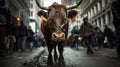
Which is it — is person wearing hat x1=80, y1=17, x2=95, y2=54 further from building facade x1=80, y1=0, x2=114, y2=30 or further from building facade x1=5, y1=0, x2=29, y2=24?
building facade x1=80, y1=0, x2=114, y2=30

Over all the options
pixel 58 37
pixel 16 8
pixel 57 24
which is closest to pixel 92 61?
pixel 57 24

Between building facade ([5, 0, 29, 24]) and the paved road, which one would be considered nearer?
the paved road

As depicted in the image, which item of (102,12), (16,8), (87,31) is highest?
(16,8)

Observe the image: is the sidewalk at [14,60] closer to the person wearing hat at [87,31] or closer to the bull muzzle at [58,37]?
the bull muzzle at [58,37]

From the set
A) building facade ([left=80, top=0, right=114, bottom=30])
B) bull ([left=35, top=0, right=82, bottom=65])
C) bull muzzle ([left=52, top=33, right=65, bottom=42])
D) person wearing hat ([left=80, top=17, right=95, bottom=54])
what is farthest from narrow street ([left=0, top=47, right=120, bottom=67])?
building facade ([left=80, top=0, right=114, bottom=30])

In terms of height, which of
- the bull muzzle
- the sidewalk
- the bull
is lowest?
the sidewalk

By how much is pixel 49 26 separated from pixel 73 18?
1160 millimetres

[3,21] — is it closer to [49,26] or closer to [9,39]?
[49,26]

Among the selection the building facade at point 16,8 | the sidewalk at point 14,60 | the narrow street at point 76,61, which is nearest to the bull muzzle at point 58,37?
the narrow street at point 76,61

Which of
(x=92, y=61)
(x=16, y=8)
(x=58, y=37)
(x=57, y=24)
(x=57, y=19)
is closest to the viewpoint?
(x=58, y=37)

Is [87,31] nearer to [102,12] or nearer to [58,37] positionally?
[58,37]

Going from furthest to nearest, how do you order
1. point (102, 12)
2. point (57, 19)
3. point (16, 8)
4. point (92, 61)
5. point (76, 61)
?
point (102, 12) → point (16, 8) → point (76, 61) → point (92, 61) → point (57, 19)

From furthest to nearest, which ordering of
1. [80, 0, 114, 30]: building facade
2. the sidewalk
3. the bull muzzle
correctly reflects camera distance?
[80, 0, 114, 30]: building facade
the sidewalk
the bull muzzle

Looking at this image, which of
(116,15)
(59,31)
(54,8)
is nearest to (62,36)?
(59,31)
